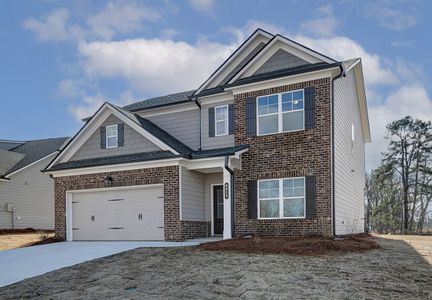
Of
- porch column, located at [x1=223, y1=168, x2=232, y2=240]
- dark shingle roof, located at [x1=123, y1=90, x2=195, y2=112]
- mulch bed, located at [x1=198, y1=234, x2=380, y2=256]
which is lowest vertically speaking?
mulch bed, located at [x1=198, y1=234, x2=380, y2=256]

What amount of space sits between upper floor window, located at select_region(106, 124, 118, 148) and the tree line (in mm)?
24757

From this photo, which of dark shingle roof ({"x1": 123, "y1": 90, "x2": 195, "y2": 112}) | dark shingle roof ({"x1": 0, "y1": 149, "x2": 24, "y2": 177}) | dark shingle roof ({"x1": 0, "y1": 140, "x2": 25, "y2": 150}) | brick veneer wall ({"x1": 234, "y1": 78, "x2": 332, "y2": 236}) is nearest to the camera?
brick veneer wall ({"x1": 234, "y1": 78, "x2": 332, "y2": 236})

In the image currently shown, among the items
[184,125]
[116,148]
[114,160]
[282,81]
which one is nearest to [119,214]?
[114,160]

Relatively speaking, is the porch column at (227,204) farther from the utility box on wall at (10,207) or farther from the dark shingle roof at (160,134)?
the utility box on wall at (10,207)

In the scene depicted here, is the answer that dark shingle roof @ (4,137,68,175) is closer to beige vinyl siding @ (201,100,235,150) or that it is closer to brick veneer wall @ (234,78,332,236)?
beige vinyl siding @ (201,100,235,150)

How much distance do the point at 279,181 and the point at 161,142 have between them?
4721 millimetres

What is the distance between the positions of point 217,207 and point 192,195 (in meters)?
1.47

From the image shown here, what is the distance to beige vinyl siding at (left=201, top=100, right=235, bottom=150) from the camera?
54.5ft

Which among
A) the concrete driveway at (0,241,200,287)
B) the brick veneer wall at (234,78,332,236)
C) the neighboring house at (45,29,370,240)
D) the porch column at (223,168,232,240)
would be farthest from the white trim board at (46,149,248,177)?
the concrete driveway at (0,241,200,287)

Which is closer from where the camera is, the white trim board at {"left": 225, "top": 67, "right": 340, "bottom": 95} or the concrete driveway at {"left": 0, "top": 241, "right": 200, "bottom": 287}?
the concrete driveway at {"left": 0, "top": 241, "right": 200, "bottom": 287}

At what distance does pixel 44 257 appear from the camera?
1342 centimetres

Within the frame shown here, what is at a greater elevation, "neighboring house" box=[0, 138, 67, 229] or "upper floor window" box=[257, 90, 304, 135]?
"upper floor window" box=[257, 90, 304, 135]

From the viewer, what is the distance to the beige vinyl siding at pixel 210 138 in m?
16.6

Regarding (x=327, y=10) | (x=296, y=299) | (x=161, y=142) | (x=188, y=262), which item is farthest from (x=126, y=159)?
(x=296, y=299)
